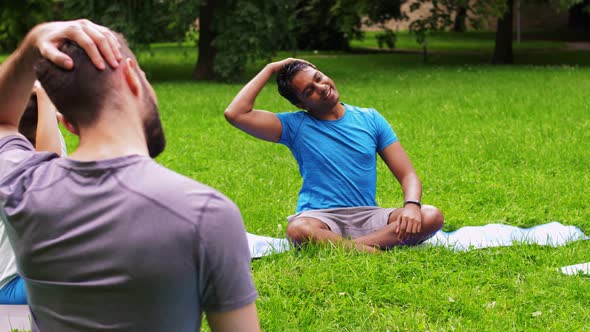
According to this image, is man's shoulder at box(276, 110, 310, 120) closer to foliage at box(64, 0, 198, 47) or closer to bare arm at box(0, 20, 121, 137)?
bare arm at box(0, 20, 121, 137)

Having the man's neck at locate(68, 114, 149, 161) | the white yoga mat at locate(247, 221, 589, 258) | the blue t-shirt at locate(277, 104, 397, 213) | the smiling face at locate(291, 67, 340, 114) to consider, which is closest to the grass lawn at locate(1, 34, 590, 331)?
the white yoga mat at locate(247, 221, 589, 258)

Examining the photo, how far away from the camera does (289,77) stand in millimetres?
4598

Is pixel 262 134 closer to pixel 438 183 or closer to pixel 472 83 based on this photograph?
pixel 438 183

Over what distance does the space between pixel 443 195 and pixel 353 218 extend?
1916 mm

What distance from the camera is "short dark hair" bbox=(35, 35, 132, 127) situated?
157 cm

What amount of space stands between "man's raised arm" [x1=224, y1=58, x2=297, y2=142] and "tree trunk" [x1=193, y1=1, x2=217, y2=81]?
12.9 metres

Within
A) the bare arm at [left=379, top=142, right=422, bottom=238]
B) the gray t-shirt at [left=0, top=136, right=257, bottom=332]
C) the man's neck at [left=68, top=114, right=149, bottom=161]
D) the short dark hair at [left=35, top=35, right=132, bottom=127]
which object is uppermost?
the short dark hair at [left=35, top=35, right=132, bottom=127]

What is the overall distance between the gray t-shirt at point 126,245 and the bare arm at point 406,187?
9.61ft

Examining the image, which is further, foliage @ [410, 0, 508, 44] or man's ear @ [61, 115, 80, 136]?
foliage @ [410, 0, 508, 44]

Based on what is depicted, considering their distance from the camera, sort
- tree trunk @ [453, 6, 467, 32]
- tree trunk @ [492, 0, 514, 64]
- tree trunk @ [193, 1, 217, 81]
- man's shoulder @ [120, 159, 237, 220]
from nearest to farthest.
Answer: man's shoulder @ [120, 159, 237, 220]
tree trunk @ [193, 1, 217, 81]
tree trunk @ [453, 6, 467, 32]
tree trunk @ [492, 0, 514, 64]

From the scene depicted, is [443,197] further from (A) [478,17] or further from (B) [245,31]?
(A) [478,17]

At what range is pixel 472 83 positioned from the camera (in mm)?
15016

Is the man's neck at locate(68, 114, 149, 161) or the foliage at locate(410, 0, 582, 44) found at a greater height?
the man's neck at locate(68, 114, 149, 161)

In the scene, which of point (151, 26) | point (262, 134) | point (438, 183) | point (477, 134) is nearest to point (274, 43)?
point (151, 26)
